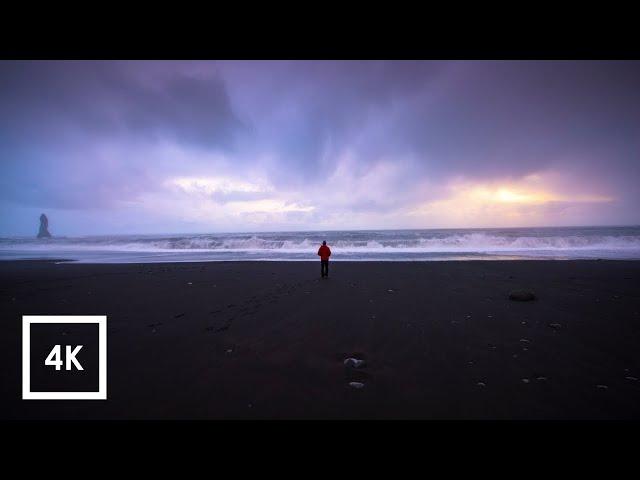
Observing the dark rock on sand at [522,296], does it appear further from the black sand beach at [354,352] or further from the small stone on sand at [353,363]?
the small stone on sand at [353,363]

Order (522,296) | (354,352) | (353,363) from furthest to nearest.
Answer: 1. (522,296)
2. (354,352)
3. (353,363)

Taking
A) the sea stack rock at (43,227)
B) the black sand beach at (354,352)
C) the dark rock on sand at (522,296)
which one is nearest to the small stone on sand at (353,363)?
the black sand beach at (354,352)

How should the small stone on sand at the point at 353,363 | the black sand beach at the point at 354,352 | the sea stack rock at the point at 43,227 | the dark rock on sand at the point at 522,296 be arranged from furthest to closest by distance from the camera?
the sea stack rock at the point at 43,227 < the dark rock on sand at the point at 522,296 < the small stone on sand at the point at 353,363 < the black sand beach at the point at 354,352

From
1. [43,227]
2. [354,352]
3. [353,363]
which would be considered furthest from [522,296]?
[43,227]

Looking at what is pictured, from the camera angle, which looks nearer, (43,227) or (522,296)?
(522,296)

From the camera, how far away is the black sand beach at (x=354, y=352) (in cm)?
284

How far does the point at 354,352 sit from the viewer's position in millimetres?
4109

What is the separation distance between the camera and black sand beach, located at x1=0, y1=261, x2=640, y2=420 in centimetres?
284

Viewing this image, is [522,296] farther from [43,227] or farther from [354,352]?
[43,227]

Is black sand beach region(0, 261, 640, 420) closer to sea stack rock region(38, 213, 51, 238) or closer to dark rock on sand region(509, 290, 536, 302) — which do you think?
dark rock on sand region(509, 290, 536, 302)

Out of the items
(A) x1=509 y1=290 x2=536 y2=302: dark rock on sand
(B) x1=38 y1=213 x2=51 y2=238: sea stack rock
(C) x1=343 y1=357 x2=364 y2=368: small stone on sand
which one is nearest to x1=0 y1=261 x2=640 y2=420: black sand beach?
(C) x1=343 y1=357 x2=364 y2=368: small stone on sand

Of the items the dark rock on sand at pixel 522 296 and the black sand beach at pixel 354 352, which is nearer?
the black sand beach at pixel 354 352

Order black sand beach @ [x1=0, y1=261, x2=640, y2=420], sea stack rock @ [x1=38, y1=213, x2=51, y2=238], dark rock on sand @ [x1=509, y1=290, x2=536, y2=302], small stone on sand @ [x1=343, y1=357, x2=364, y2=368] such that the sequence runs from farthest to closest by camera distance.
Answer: sea stack rock @ [x1=38, y1=213, x2=51, y2=238]
dark rock on sand @ [x1=509, y1=290, x2=536, y2=302]
small stone on sand @ [x1=343, y1=357, x2=364, y2=368]
black sand beach @ [x1=0, y1=261, x2=640, y2=420]
